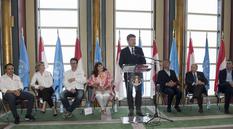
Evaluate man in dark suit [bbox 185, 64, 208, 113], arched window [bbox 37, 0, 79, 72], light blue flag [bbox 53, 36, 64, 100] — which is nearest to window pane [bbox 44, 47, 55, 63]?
arched window [bbox 37, 0, 79, 72]

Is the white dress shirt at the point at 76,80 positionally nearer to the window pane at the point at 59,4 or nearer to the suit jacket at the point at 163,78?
the suit jacket at the point at 163,78

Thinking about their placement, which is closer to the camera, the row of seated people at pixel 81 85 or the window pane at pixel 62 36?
the row of seated people at pixel 81 85

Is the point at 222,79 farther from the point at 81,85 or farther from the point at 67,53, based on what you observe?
the point at 67,53

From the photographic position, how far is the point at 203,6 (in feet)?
24.3

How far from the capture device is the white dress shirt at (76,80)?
5.21 meters

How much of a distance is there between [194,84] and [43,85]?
3.10 m

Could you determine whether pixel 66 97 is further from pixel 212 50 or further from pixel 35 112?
pixel 212 50

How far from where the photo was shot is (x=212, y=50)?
24.7 feet

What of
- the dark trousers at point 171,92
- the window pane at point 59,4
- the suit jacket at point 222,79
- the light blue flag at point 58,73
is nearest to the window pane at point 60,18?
the window pane at point 59,4

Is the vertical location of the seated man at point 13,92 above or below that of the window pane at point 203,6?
below

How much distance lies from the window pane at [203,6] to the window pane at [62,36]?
3341 mm

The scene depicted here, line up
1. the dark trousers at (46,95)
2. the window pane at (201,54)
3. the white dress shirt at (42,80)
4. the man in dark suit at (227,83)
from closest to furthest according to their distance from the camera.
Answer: the dark trousers at (46,95), the white dress shirt at (42,80), the man in dark suit at (227,83), the window pane at (201,54)

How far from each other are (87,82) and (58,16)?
251 centimetres

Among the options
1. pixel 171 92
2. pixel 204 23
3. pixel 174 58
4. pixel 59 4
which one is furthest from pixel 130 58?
pixel 204 23
